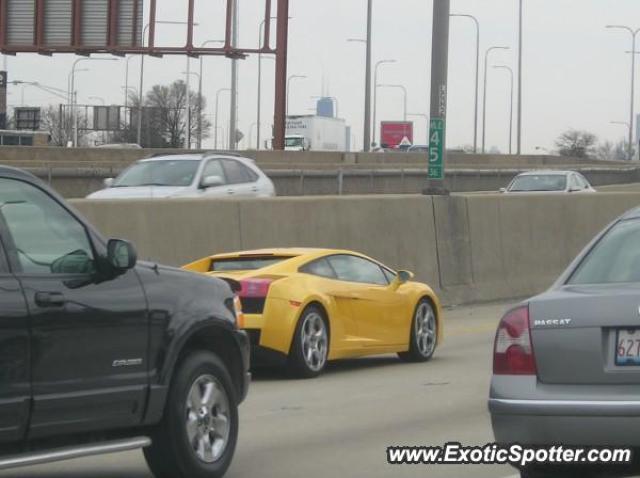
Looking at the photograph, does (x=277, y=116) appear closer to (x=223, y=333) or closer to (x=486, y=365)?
(x=486, y=365)

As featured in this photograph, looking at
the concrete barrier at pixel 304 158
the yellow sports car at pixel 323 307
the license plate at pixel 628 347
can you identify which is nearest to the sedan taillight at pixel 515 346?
the license plate at pixel 628 347

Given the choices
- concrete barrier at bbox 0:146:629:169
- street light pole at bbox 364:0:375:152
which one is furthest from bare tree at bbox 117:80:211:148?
street light pole at bbox 364:0:375:152

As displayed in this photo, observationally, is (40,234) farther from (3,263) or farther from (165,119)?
(165,119)

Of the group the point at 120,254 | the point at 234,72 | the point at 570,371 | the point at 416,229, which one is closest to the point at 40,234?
the point at 120,254

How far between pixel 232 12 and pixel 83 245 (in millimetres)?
41115

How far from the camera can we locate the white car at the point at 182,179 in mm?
20891

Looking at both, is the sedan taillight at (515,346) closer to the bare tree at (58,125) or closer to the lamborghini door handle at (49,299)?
the lamborghini door handle at (49,299)

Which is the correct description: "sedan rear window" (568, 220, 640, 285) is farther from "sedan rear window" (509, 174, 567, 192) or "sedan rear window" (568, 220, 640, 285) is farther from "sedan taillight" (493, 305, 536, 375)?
"sedan rear window" (509, 174, 567, 192)

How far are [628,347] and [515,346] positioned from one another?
0.59m

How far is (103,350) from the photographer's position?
24.7 feet

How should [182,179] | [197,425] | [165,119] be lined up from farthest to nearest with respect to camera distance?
[165,119] → [182,179] → [197,425]

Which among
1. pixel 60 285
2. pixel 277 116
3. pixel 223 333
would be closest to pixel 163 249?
pixel 223 333

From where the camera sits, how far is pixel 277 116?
4766 centimetres

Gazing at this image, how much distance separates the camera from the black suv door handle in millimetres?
7078
